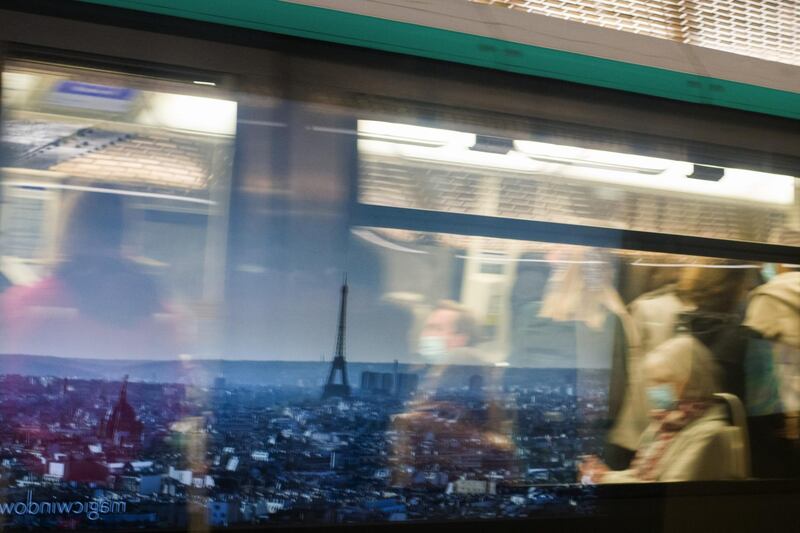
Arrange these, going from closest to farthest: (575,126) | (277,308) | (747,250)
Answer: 1. (277,308)
2. (575,126)
3. (747,250)

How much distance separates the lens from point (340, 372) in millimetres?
2662

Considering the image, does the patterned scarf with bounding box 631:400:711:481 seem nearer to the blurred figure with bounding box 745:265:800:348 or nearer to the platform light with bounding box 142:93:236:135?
the blurred figure with bounding box 745:265:800:348

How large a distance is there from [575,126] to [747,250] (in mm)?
1009

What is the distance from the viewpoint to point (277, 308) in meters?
2.58

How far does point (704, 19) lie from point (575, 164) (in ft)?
3.25

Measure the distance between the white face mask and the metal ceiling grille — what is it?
4.30 feet

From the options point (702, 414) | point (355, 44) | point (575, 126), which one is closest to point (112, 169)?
point (355, 44)

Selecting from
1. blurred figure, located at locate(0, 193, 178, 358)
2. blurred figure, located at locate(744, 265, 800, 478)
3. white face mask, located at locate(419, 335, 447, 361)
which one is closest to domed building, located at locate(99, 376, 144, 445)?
blurred figure, located at locate(0, 193, 178, 358)

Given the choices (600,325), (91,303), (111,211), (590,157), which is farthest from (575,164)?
(91,303)

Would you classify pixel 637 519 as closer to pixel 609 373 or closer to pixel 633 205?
pixel 609 373

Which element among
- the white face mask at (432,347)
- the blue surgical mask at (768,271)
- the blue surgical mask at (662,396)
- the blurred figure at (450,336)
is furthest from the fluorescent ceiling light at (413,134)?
the blue surgical mask at (768,271)

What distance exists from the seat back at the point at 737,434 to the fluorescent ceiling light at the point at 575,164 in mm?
871

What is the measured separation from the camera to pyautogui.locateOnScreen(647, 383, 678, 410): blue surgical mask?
3.15m

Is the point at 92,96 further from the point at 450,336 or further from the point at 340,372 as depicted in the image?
the point at 450,336
